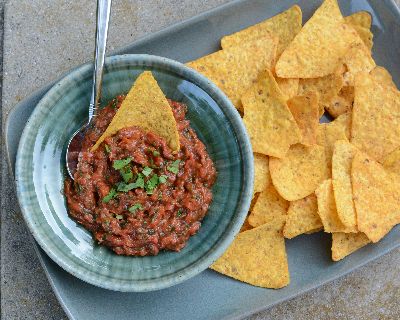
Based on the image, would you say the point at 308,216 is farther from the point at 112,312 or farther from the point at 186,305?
the point at 112,312

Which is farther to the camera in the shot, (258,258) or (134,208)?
(258,258)

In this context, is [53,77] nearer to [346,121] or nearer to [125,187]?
[125,187]

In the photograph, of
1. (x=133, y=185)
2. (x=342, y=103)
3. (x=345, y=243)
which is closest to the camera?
(x=133, y=185)

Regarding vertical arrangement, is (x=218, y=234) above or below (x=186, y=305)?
above

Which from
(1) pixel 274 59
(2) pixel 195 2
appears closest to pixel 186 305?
(1) pixel 274 59

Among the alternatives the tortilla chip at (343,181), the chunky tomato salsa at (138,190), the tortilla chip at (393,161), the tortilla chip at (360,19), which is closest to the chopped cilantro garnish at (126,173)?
the chunky tomato salsa at (138,190)

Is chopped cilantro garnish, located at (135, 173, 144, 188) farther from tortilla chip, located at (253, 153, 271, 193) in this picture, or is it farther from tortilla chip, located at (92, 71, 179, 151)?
tortilla chip, located at (253, 153, 271, 193)

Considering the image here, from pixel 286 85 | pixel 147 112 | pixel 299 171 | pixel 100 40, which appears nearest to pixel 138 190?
pixel 147 112
